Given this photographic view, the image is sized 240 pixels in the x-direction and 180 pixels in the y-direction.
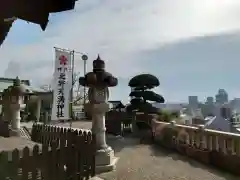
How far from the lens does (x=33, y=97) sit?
2716cm

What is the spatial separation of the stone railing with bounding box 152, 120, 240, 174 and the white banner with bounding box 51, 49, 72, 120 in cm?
471

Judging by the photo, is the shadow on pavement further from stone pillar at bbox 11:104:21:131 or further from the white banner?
stone pillar at bbox 11:104:21:131

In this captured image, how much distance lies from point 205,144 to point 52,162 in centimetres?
623

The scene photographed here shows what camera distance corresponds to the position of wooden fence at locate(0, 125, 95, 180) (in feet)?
12.9

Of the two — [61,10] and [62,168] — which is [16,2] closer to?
[61,10]

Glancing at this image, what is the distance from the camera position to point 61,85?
1181cm

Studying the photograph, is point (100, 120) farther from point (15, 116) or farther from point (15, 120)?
point (15, 120)

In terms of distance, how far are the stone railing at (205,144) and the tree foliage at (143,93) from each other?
5512 mm

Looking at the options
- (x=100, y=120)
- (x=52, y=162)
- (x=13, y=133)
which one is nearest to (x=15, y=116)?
(x=13, y=133)

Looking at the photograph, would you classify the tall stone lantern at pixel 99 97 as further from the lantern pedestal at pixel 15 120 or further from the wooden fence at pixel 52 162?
the lantern pedestal at pixel 15 120

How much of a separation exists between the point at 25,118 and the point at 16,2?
74.9 feet

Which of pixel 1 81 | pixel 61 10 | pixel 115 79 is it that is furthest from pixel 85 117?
pixel 61 10

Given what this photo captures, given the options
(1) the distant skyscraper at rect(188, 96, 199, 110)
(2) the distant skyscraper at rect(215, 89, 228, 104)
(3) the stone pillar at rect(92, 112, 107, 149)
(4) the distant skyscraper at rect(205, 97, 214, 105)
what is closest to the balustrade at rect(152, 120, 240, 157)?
(3) the stone pillar at rect(92, 112, 107, 149)

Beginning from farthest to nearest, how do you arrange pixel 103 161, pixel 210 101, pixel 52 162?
pixel 210 101
pixel 103 161
pixel 52 162
